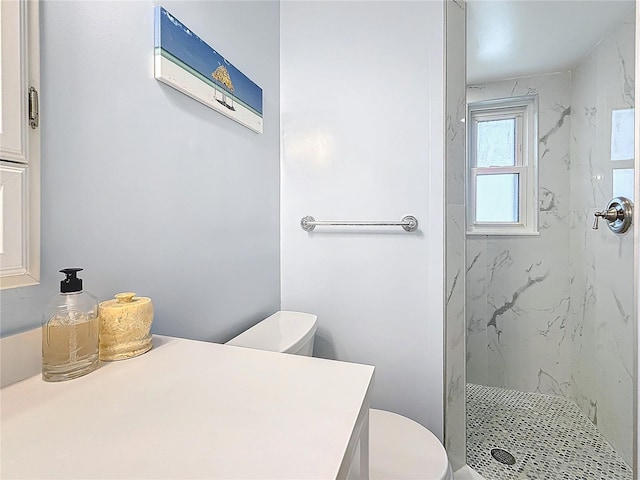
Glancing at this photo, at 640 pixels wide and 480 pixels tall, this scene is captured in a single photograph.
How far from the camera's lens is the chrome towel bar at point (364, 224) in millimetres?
1406

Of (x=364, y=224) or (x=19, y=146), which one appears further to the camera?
(x=364, y=224)

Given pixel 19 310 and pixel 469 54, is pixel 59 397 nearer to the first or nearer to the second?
pixel 19 310

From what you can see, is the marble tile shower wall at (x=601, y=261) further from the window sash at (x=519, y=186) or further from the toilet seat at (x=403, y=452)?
the toilet seat at (x=403, y=452)

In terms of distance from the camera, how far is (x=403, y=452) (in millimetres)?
1023

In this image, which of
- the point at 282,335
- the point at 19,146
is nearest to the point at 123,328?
the point at 19,146

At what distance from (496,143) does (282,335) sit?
1.90m

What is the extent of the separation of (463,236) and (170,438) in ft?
4.53

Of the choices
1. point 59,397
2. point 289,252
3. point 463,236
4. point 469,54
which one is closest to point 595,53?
point 469,54

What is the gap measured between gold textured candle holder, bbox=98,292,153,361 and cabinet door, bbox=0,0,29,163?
0.31m

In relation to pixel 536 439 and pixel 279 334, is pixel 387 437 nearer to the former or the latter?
pixel 279 334

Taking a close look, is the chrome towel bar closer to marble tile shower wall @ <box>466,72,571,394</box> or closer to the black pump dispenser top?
marble tile shower wall @ <box>466,72,571,394</box>

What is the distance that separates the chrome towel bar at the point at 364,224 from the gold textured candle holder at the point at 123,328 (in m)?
0.95

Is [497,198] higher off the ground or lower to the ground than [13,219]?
higher

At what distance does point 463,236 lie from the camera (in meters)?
1.47
